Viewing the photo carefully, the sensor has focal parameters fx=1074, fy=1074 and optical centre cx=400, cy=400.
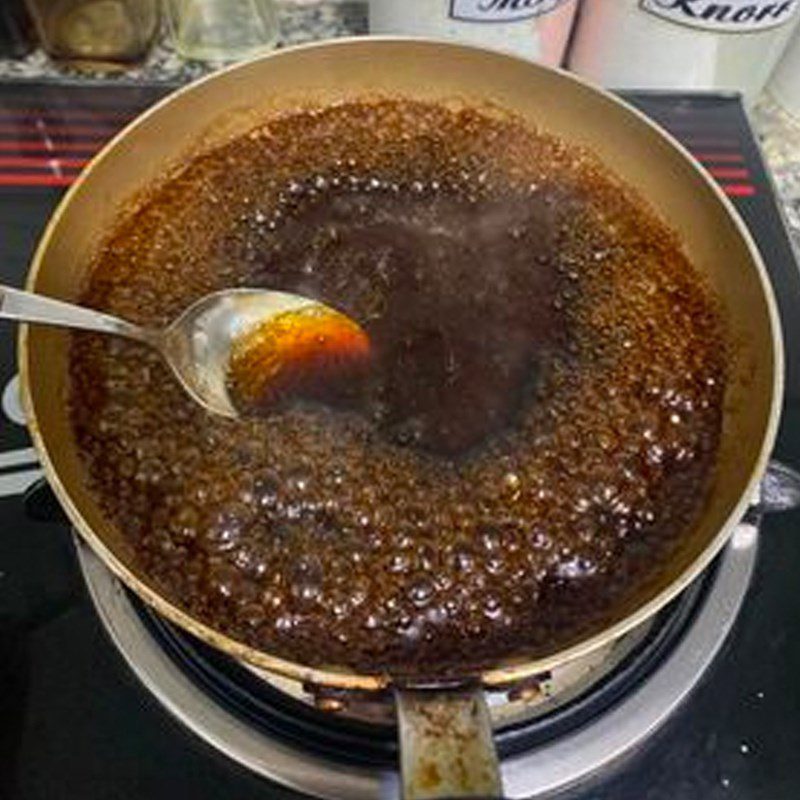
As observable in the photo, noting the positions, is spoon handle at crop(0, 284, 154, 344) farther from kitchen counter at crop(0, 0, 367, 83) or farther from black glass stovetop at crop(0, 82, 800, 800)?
kitchen counter at crop(0, 0, 367, 83)

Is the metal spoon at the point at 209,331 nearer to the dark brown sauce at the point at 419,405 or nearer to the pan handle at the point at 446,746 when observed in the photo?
the dark brown sauce at the point at 419,405

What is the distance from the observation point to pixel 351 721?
596mm

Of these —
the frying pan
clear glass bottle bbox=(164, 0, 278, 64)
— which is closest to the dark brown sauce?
the frying pan

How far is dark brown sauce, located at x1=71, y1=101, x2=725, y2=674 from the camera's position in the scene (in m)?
0.57

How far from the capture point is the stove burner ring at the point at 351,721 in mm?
584

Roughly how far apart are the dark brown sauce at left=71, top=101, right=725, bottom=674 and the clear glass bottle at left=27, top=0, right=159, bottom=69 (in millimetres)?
199

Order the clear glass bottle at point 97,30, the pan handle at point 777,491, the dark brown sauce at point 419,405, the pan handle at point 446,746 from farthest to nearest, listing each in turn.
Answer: the clear glass bottle at point 97,30 < the pan handle at point 777,491 < the dark brown sauce at point 419,405 < the pan handle at point 446,746

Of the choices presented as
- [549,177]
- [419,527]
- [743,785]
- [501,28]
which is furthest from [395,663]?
[501,28]

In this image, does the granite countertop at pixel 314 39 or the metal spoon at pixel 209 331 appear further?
the granite countertop at pixel 314 39

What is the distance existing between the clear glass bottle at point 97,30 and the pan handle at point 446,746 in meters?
0.59

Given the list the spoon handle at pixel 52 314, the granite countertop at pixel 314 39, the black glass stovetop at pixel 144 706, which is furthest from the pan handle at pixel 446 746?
the granite countertop at pixel 314 39

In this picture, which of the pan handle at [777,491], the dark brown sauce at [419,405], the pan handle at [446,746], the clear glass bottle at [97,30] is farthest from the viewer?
the clear glass bottle at [97,30]

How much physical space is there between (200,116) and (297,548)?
12.1 inches

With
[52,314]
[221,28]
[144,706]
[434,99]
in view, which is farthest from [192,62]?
[144,706]
